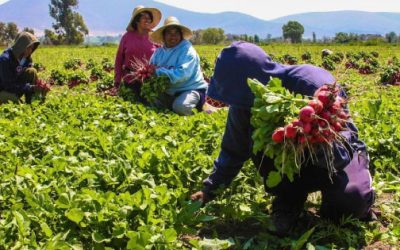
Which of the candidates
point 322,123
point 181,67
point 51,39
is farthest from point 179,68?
point 51,39

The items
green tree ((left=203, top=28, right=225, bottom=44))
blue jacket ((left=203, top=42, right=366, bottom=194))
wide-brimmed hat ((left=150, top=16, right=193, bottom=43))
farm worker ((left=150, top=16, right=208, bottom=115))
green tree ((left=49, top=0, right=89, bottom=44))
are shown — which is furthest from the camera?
green tree ((left=203, top=28, right=225, bottom=44))

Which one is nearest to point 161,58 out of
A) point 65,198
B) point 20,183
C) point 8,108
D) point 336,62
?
point 8,108

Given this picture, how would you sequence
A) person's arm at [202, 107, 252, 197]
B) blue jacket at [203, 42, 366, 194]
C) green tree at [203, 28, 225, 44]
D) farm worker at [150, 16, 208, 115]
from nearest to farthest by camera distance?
blue jacket at [203, 42, 366, 194] → person's arm at [202, 107, 252, 197] → farm worker at [150, 16, 208, 115] → green tree at [203, 28, 225, 44]

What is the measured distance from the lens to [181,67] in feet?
20.0

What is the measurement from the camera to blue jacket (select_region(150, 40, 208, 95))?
6.11m

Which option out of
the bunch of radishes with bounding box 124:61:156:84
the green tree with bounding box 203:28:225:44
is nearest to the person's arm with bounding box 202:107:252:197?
the bunch of radishes with bounding box 124:61:156:84

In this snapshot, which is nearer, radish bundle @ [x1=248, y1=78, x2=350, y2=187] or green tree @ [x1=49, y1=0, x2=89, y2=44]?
radish bundle @ [x1=248, y1=78, x2=350, y2=187]

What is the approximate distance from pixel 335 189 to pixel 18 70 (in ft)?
16.1

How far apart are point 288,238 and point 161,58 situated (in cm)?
414

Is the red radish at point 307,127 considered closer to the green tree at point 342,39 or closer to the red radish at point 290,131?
the red radish at point 290,131

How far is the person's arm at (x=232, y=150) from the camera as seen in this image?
9.21ft

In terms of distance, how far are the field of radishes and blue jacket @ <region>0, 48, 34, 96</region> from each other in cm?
163

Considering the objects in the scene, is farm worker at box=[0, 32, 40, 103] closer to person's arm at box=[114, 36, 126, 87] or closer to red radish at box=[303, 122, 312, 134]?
person's arm at box=[114, 36, 126, 87]

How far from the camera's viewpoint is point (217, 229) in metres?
2.96
